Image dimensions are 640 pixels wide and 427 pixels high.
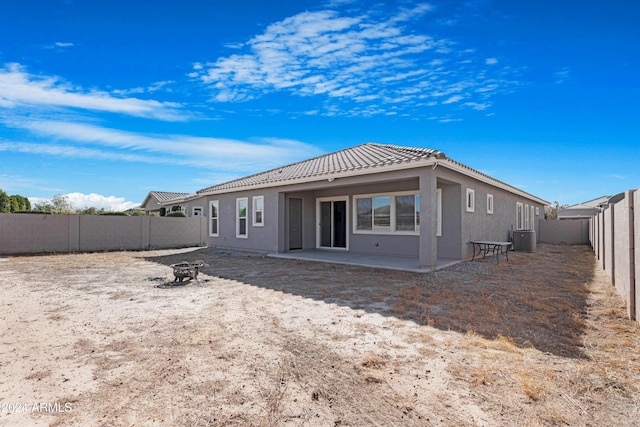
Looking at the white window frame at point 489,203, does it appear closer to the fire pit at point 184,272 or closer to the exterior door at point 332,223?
the exterior door at point 332,223

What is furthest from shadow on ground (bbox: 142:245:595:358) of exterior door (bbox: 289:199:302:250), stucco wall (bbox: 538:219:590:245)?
stucco wall (bbox: 538:219:590:245)

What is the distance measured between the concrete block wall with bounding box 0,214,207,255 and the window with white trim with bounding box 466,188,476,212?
47.4ft

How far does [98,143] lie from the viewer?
18.4 metres

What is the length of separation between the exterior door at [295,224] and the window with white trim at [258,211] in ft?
3.93

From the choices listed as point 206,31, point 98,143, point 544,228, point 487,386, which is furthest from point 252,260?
point 544,228

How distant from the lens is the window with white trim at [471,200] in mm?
10855

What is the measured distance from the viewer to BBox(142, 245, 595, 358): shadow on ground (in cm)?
428

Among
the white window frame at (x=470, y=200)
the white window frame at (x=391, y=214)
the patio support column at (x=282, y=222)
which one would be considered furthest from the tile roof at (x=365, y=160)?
the white window frame at (x=470, y=200)

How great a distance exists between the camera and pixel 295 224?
13328mm

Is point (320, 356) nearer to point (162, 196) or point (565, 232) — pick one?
point (565, 232)

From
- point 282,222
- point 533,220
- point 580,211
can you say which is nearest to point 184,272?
point 282,222

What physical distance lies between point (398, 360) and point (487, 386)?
32.6 inches

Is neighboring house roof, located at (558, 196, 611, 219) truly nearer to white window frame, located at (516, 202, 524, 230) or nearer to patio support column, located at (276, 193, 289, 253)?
white window frame, located at (516, 202, 524, 230)

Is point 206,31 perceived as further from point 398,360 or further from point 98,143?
point 98,143
